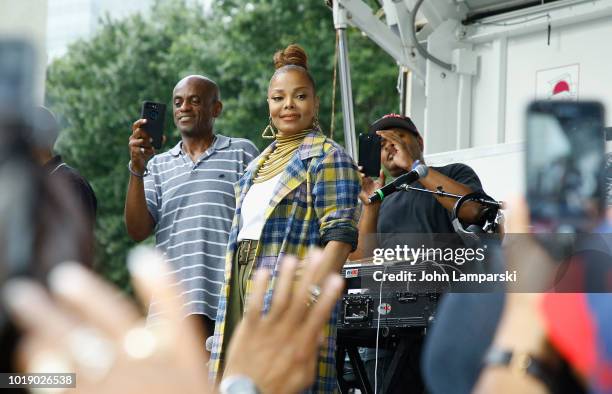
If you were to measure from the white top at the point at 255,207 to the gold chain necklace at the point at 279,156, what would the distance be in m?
0.02

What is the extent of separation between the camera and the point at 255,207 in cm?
303

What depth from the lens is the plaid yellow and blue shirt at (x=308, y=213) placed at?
113 inches

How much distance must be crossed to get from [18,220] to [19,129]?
0.10m

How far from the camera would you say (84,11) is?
859 inches

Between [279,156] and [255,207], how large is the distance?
0.64 feet

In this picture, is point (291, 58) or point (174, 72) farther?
point (174, 72)

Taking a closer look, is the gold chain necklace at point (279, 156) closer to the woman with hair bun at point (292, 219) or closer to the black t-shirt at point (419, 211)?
the woman with hair bun at point (292, 219)

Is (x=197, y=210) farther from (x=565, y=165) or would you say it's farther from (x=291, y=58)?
(x=565, y=165)

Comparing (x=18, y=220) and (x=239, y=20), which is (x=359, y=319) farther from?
(x=239, y=20)

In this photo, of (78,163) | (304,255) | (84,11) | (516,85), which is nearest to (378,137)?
(304,255)

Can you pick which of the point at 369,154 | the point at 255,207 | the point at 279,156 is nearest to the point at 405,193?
the point at 369,154

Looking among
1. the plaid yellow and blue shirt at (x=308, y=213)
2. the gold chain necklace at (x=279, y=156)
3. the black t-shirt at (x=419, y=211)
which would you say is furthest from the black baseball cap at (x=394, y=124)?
the plaid yellow and blue shirt at (x=308, y=213)

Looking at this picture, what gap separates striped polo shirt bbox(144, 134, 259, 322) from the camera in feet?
11.0

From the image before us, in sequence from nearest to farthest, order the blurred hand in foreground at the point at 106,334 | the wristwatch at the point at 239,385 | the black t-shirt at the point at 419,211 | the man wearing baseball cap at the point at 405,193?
1. the blurred hand in foreground at the point at 106,334
2. the wristwatch at the point at 239,385
3. the man wearing baseball cap at the point at 405,193
4. the black t-shirt at the point at 419,211
